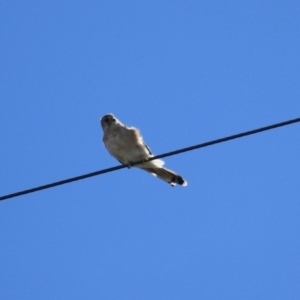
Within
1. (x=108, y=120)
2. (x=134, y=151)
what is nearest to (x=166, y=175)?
(x=134, y=151)

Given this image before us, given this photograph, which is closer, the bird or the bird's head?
the bird

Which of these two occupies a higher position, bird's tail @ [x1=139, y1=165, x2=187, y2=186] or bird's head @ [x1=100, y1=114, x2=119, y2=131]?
bird's head @ [x1=100, y1=114, x2=119, y2=131]

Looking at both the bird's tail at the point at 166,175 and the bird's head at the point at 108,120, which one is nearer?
the bird's tail at the point at 166,175

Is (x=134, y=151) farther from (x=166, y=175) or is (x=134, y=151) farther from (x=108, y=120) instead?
(x=108, y=120)

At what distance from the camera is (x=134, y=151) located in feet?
32.0

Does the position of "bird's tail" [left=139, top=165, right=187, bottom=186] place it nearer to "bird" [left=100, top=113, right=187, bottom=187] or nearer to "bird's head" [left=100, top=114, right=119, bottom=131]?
"bird" [left=100, top=113, right=187, bottom=187]

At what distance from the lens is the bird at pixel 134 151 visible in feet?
32.0

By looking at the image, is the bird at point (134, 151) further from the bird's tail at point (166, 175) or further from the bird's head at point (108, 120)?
the bird's head at point (108, 120)

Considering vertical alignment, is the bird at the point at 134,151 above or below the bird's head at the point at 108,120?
below

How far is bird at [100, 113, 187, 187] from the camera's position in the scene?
9766 millimetres

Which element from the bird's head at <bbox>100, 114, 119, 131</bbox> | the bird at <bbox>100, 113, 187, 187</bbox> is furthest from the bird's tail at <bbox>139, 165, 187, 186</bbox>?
the bird's head at <bbox>100, 114, 119, 131</bbox>

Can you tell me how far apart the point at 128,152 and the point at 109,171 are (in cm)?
310

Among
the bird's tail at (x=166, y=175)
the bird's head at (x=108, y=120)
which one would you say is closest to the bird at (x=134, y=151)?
the bird's tail at (x=166, y=175)

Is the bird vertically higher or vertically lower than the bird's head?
lower
